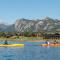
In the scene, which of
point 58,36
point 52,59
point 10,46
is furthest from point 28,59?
point 58,36

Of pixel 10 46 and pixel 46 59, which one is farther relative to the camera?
pixel 10 46

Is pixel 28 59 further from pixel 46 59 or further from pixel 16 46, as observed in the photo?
pixel 16 46

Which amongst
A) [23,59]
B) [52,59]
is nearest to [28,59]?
[23,59]

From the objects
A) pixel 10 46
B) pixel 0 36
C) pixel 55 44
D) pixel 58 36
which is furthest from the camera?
pixel 0 36

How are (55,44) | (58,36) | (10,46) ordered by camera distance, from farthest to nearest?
(58,36), (55,44), (10,46)

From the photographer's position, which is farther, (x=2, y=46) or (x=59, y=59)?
(x=2, y=46)

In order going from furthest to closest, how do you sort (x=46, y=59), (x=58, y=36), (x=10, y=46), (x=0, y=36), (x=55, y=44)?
(x=0, y=36) < (x=58, y=36) < (x=55, y=44) < (x=10, y=46) < (x=46, y=59)

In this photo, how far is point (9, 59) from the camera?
51000mm

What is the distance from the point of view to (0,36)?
197750 millimetres

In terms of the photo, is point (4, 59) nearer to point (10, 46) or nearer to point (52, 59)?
point (52, 59)

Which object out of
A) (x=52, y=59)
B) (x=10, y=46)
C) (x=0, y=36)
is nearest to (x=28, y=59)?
(x=52, y=59)

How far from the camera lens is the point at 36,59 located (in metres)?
50.0

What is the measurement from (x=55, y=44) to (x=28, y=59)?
143 ft

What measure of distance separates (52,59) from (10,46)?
111 ft
